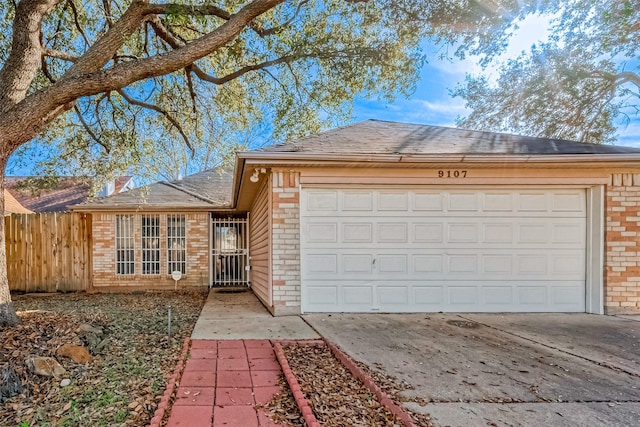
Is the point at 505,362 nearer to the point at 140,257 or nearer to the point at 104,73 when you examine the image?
the point at 104,73

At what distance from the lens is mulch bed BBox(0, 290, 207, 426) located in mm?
2787

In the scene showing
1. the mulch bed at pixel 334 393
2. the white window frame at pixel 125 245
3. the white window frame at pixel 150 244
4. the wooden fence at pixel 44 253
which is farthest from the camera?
the white window frame at pixel 150 244

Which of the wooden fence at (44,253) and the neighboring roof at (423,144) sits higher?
the neighboring roof at (423,144)

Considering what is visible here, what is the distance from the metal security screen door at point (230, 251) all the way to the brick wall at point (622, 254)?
840cm

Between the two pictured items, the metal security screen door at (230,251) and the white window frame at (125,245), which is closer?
the white window frame at (125,245)

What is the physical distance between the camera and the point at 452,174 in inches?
237

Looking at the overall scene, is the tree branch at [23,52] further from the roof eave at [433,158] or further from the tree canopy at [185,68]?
the roof eave at [433,158]

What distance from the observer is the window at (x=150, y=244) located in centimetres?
1008

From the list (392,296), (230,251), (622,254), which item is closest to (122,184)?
(230,251)

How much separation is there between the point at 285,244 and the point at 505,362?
3340 mm

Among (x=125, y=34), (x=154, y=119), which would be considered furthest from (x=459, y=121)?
(x=125, y=34)

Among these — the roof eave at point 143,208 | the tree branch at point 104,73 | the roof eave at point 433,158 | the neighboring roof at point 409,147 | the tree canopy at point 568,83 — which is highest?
the tree canopy at point 568,83

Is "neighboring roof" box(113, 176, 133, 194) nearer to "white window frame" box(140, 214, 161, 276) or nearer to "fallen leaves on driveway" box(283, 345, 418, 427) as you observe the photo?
"white window frame" box(140, 214, 161, 276)

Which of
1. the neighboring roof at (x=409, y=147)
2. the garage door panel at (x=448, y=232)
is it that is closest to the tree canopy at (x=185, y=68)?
the neighboring roof at (x=409, y=147)
